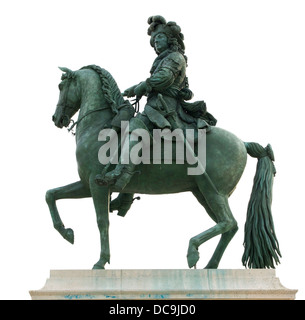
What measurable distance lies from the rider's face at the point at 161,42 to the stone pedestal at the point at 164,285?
3.07 meters

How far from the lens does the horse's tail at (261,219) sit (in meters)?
11.6

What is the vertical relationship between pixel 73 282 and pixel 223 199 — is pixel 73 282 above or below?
below

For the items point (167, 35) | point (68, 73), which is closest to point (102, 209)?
point (68, 73)

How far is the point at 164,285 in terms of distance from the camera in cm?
1077

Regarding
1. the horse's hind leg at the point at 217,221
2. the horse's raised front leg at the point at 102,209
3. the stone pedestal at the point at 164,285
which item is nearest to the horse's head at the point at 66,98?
the horse's raised front leg at the point at 102,209

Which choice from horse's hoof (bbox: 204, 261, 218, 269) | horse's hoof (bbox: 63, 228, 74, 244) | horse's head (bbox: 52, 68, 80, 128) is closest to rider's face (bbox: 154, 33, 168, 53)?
horse's head (bbox: 52, 68, 80, 128)

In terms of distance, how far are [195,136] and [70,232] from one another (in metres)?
2.01

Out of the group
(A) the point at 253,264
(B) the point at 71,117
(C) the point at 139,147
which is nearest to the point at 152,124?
(C) the point at 139,147

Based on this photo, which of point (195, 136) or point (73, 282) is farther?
point (195, 136)

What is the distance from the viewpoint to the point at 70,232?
11805mm

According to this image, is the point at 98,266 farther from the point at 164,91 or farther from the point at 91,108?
the point at 164,91

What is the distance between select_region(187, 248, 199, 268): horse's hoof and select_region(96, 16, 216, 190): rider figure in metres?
1.15

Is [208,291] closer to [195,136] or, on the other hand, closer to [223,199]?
[223,199]
